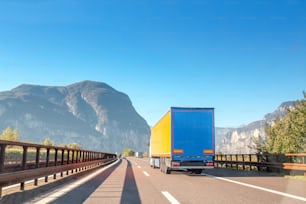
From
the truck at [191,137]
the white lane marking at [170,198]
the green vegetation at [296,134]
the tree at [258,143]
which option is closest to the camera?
the white lane marking at [170,198]

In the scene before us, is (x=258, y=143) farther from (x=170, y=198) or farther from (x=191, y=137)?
(x=170, y=198)

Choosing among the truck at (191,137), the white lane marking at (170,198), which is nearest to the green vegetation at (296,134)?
the truck at (191,137)

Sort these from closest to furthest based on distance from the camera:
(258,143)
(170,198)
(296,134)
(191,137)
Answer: (170,198) → (191,137) → (296,134) → (258,143)

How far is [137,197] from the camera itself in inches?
332

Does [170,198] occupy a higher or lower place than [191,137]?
lower

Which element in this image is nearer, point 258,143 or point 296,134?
point 296,134

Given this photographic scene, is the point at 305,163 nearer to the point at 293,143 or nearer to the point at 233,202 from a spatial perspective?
the point at 233,202

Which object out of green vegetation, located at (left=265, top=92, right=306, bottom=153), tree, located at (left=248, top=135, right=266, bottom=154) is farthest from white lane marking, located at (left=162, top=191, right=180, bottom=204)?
tree, located at (left=248, top=135, right=266, bottom=154)

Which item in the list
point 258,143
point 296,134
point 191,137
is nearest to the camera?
point 191,137

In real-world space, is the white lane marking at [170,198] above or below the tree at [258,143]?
below

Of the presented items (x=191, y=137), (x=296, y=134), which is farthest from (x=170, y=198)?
(x=296, y=134)

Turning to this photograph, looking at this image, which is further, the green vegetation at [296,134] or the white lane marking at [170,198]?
the green vegetation at [296,134]

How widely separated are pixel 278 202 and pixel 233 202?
1.03 metres

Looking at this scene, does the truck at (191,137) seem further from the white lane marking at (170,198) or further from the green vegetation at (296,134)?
the green vegetation at (296,134)
